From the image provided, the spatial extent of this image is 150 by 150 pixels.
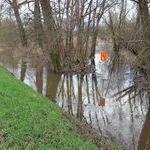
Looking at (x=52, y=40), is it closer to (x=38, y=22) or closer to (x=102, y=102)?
(x=38, y=22)

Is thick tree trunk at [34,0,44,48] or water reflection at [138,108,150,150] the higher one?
thick tree trunk at [34,0,44,48]

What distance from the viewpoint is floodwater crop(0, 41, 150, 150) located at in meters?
6.31

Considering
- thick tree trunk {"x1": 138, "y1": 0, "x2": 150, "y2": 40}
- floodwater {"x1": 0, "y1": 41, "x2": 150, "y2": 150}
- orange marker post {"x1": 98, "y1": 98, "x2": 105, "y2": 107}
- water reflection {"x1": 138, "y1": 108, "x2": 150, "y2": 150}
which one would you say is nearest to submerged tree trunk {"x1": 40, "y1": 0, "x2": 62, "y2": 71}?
floodwater {"x1": 0, "y1": 41, "x2": 150, "y2": 150}

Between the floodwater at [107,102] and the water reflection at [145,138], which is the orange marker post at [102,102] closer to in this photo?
the floodwater at [107,102]

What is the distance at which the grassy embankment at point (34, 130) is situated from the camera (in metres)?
4.07

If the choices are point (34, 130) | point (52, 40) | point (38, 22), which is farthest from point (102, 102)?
point (38, 22)

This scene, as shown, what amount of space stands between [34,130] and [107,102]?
4.92 m

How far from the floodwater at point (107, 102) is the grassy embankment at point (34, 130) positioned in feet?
4.68

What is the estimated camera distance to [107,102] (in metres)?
9.03

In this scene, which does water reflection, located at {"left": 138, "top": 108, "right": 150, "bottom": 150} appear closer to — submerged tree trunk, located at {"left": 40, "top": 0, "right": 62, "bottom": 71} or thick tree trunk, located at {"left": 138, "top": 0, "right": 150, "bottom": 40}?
thick tree trunk, located at {"left": 138, "top": 0, "right": 150, "bottom": 40}

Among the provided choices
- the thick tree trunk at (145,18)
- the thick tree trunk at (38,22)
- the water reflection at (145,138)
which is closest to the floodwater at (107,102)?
the water reflection at (145,138)

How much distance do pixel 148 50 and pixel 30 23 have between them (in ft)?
32.6

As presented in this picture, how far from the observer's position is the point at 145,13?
1205 cm

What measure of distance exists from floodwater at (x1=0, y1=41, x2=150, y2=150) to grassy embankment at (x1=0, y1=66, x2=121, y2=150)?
4.68 feet
